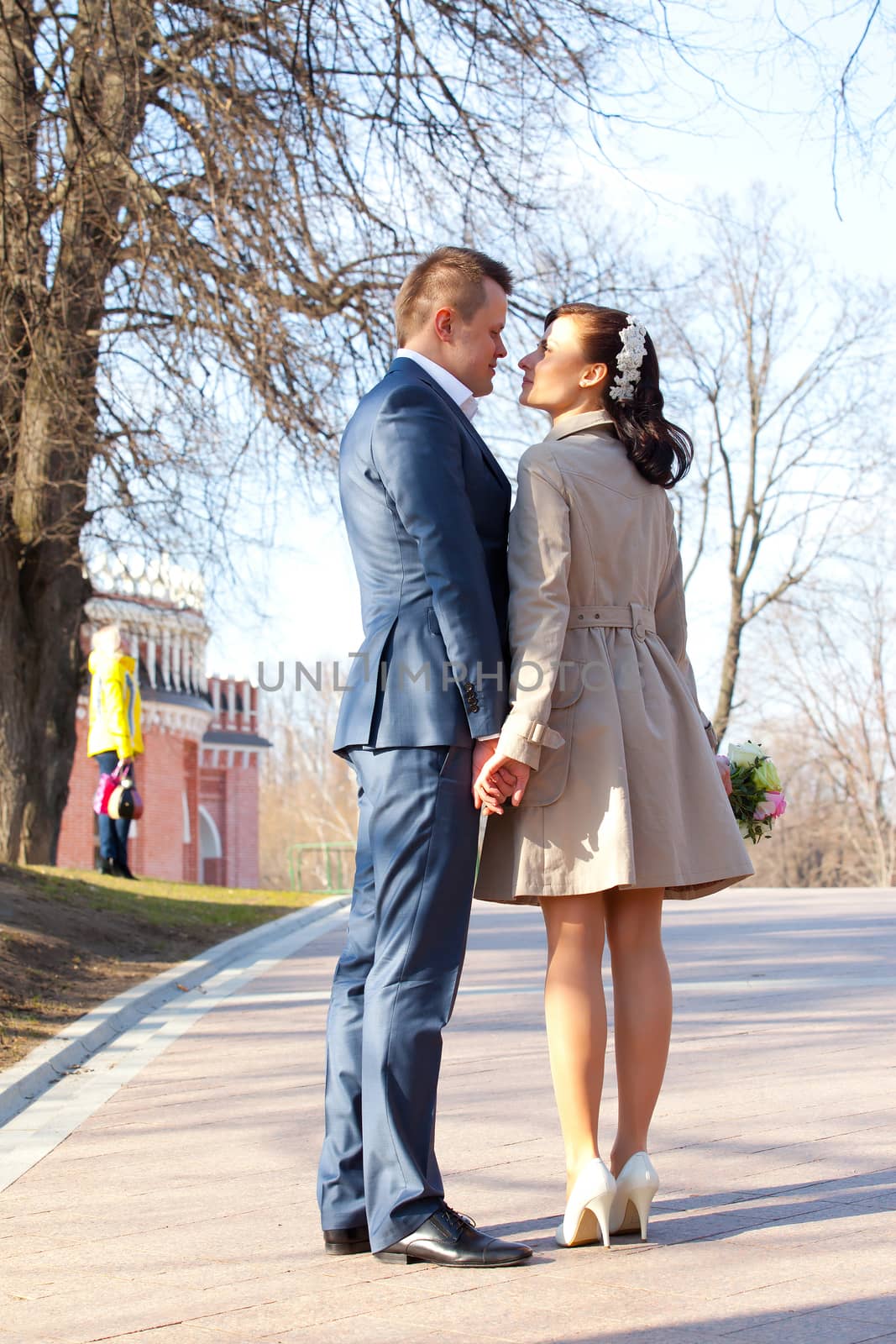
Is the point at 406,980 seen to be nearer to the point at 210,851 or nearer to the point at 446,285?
the point at 446,285

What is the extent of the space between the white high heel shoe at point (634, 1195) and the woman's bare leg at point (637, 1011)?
0.10 meters

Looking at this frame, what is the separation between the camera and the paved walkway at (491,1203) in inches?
111

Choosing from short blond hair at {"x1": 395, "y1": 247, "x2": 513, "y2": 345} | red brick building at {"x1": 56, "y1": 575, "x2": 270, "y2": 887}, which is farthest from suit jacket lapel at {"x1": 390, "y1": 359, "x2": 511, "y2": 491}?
red brick building at {"x1": 56, "y1": 575, "x2": 270, "y2": 887}

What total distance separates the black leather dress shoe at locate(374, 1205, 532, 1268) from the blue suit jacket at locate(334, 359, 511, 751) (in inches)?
39.0

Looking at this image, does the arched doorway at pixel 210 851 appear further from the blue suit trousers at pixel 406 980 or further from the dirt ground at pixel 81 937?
the blue suit trousers at pixel 406 980

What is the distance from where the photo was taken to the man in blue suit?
10.8ft

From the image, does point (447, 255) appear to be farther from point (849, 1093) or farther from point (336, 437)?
point (336, 437)

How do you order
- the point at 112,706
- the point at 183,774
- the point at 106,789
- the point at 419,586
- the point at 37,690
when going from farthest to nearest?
the point at 183,774, the point at 37,690, the point at 112,706, the point at 106,789, the point at 419,586

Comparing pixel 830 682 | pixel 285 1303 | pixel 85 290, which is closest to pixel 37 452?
pixel 85 290

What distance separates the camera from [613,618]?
3631mm

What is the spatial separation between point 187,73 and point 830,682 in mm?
34702

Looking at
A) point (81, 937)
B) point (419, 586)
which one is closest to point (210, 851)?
point (81, 937)

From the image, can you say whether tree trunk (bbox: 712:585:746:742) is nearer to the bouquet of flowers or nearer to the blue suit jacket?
the bouquet of flowers

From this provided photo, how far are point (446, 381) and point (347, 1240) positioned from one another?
191cm
